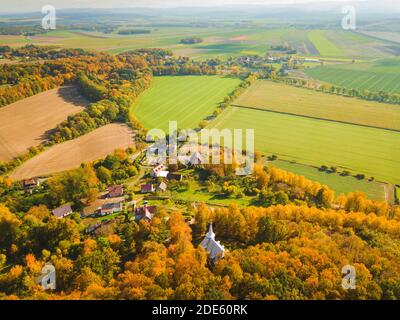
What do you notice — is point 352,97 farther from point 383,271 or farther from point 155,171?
point 383,271

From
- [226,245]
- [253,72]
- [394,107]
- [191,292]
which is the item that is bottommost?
[226,245]

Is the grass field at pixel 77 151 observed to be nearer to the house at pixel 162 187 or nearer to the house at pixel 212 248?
the house at pixel 162 187

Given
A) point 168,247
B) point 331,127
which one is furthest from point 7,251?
point 331,127

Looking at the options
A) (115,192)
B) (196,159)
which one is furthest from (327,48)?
(115,192)

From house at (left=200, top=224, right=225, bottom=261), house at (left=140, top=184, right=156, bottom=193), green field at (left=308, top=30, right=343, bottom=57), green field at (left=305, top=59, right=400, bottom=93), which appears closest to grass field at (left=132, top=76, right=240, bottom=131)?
house at (left=140, top=184, right=156, bottom=193)

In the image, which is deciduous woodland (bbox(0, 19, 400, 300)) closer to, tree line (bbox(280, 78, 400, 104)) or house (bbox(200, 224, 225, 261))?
house (bbox(200, 224, 225, 261))

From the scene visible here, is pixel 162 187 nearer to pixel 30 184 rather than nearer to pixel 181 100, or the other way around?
pixel 30 184
